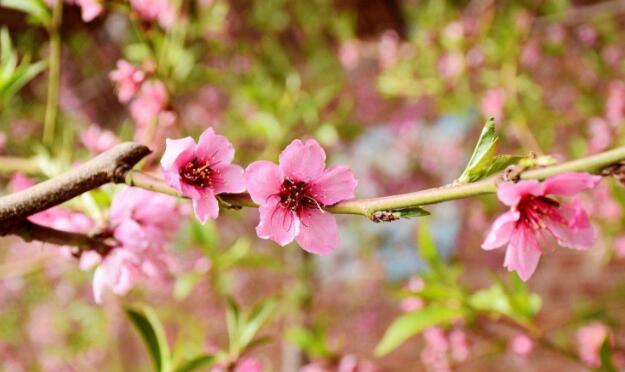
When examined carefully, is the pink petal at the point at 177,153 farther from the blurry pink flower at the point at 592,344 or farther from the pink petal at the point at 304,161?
the blurry pink flower at the point at 592,344

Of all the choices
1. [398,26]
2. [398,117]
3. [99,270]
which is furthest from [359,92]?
[99,270]

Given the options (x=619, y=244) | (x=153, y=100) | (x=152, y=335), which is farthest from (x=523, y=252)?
(x=619, y=244)

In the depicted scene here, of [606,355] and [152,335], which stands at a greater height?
[152,335]

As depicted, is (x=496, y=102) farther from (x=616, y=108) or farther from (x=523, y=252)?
(x=523, y=252)

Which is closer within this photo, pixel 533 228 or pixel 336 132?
pixel 533 228

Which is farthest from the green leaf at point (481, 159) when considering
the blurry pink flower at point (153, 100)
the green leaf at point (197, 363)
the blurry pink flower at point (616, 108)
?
the blurry pink flower at point (616, 108)

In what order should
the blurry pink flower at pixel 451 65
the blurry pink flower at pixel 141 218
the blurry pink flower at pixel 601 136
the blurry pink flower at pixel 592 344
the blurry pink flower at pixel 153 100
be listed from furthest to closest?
the blurry pink flower at pixel 451 65, the blurry pink flower at pixel 601 136, the blurry pink flower at pixel 592 344, the blurry pink flower at pixel 153 100, the blurry pink flower at pixel 141 218

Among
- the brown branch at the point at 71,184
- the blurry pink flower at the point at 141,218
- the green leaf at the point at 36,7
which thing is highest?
the green leaf at the point at 36,7

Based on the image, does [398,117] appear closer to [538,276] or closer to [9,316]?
[538,276]
